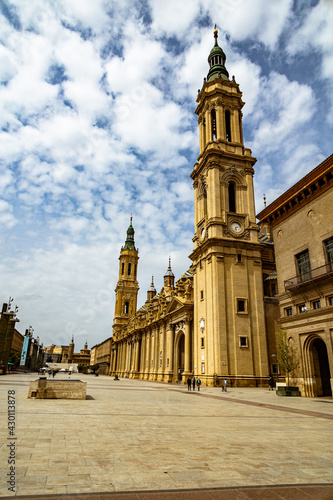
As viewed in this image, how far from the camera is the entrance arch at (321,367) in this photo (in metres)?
26.5

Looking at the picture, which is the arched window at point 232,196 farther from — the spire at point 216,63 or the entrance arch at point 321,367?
the entrance arch at point 321,367

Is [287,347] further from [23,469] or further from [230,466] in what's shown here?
[23,469]

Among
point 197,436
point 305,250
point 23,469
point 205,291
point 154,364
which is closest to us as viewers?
point 23,469

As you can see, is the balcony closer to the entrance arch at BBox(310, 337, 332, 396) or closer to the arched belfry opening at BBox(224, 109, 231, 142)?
the entrance arch at BBox(310, 337, 332, 396)

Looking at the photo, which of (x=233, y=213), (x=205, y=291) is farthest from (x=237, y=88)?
(x=205, y=291)

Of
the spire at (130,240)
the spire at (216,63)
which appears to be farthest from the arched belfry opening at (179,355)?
the spire at (130,240)

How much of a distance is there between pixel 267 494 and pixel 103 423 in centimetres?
721

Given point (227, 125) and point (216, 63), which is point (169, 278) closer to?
point (227, 125)

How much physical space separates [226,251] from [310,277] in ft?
51.5

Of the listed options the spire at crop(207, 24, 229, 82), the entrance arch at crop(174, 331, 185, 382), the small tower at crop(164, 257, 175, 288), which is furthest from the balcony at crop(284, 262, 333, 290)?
the small tower at crop(164, 257, 175, 288)

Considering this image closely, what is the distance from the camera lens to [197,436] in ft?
31.5

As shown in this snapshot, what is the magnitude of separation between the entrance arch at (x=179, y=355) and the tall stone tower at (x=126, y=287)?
174 ft

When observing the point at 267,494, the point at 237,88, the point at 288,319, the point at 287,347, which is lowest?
the point at 267,494

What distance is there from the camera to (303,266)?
2814cm
